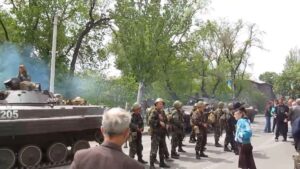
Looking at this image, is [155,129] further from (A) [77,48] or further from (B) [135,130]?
(A) [77,48]

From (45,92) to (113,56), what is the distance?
25.5m

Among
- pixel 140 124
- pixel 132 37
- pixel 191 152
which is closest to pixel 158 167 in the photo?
pixel 140 124

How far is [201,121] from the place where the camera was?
1325 cm

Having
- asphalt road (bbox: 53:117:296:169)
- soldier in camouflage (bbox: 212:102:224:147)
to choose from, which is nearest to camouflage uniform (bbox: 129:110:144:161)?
asphalt road (bbox: 53:117:296:169)

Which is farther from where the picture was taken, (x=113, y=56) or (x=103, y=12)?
(x=113, y=56)

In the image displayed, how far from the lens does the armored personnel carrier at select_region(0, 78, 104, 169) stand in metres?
9.95

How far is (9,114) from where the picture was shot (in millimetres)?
9820

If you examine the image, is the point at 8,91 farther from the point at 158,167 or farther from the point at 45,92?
the point at 158,167

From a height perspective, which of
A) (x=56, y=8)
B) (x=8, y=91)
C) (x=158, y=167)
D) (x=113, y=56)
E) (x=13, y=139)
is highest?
(x=56, y=8)

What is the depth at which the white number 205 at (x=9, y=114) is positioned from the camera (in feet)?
31.9

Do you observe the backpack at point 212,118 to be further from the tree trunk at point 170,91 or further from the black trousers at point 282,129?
the tree trunk at point 170,91

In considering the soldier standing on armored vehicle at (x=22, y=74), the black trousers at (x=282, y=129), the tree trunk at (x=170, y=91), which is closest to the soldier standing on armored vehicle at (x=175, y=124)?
the soldier standing on armored vehicle at (x=22, y=74)

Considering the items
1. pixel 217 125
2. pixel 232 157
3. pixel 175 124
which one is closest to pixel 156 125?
pixel 175 124

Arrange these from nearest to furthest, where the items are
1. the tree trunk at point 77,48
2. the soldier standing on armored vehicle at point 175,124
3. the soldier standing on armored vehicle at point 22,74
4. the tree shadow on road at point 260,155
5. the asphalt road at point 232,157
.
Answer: the asphalt road at point 232,157 < the soldier standing on armored vehicle at point 22,74 < the soldier standing on armored vehicle at point 175,124 < the tree shadow on road at point 260,155 < the tree trunk at point 77,48
